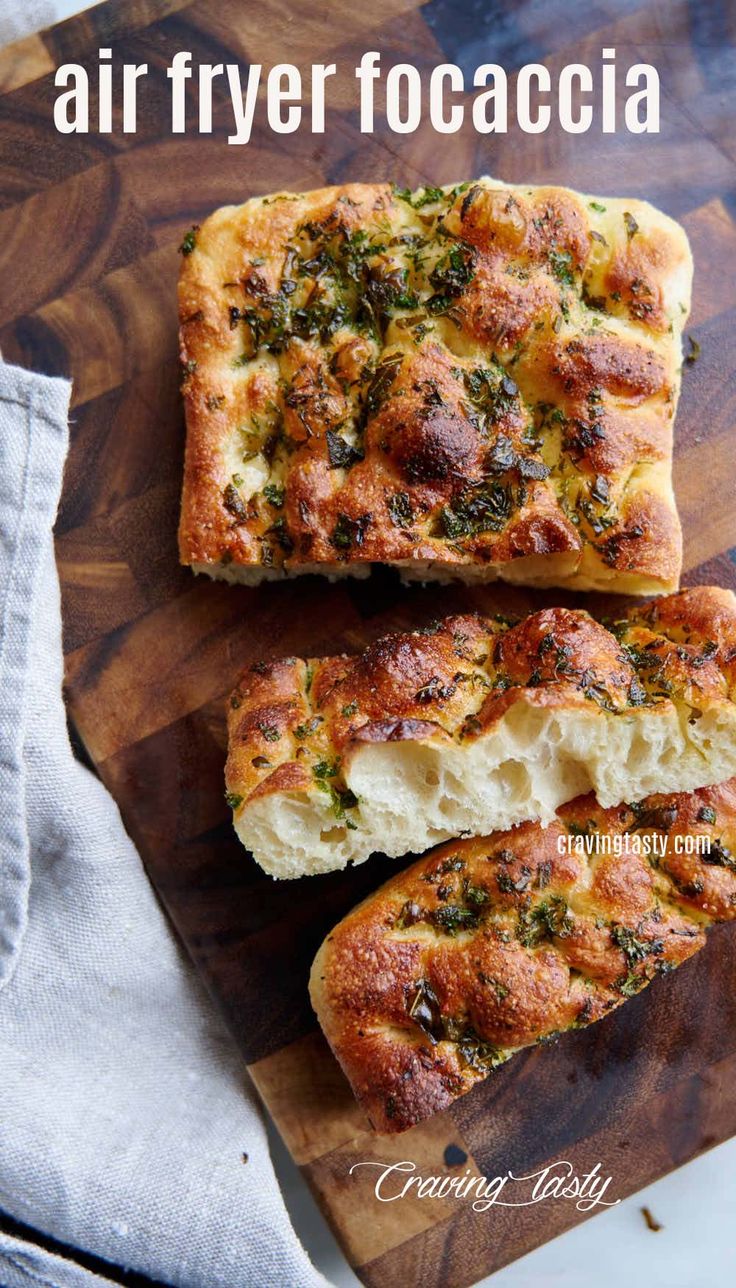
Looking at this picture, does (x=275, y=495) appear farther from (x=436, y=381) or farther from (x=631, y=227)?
(x=631, y=227)

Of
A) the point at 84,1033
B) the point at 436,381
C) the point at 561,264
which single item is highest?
the point at 561,264

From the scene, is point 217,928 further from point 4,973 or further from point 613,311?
point 613,311

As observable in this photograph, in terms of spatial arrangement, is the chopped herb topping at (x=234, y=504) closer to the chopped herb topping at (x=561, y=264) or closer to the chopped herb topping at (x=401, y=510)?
the chopped herb topping at (x=401, y=510)

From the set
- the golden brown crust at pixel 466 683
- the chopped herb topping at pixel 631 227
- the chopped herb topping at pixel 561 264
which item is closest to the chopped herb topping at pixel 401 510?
the golden brown crust at pixel 466 683

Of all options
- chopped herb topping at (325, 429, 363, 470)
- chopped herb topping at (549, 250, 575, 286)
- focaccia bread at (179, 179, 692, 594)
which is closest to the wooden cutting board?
focaccia bread at (179, 179, 692, 594)

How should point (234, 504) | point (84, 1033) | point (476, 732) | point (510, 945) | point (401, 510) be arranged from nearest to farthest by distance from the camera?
1. point (476, 732)
2. point (510, 945)
3. point (401, 510)
4. point (234, 504)
5. point (84, 1033)

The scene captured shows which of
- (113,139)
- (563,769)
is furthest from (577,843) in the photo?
(113,139)

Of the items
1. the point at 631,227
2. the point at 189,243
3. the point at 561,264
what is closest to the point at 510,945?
the point at 561,264
